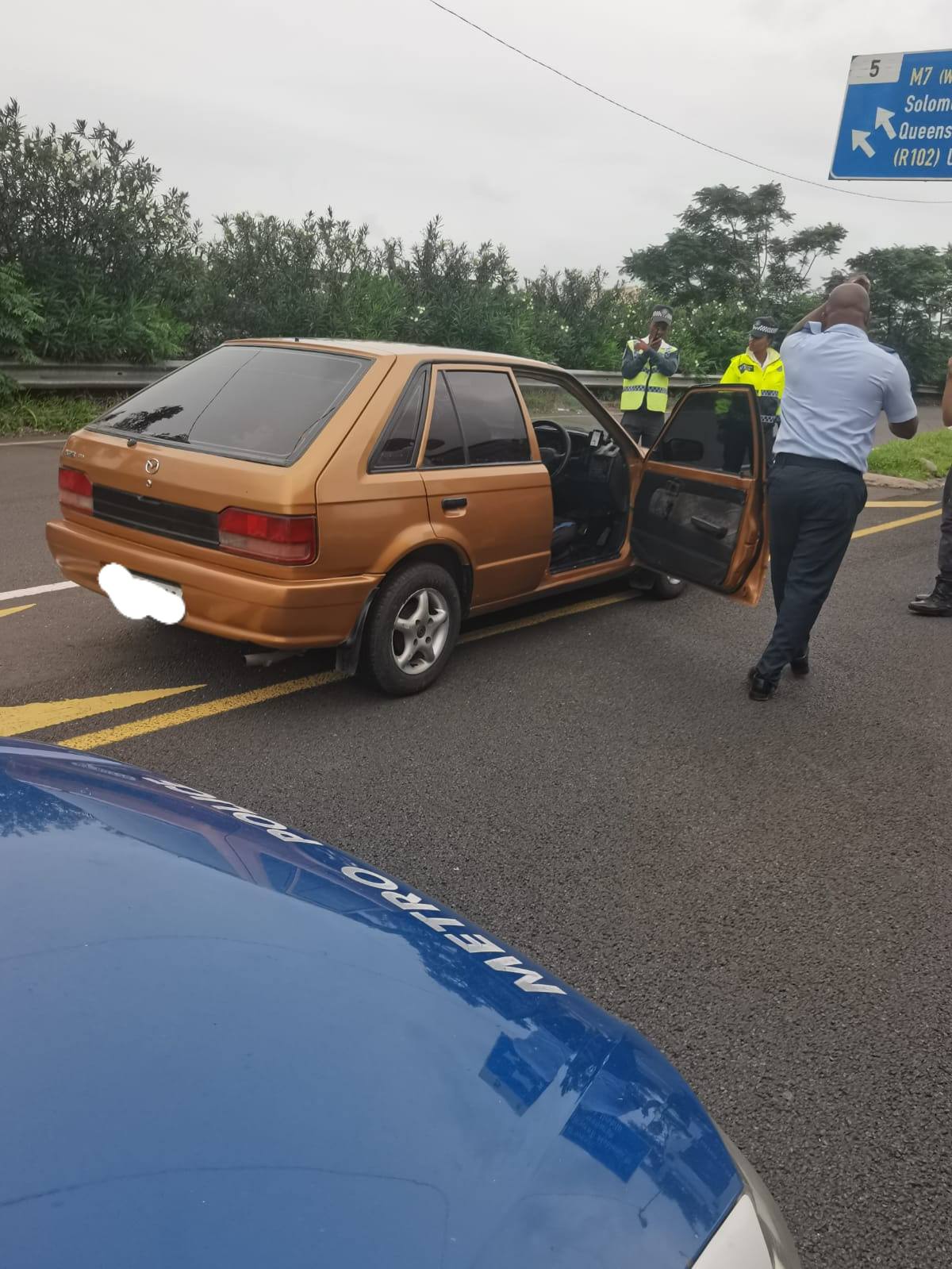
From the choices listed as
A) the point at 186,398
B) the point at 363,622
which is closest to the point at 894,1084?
the point at 363,622

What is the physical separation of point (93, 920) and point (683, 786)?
2.98 m

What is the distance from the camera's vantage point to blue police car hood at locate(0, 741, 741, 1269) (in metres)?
1.06

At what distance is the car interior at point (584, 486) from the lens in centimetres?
599

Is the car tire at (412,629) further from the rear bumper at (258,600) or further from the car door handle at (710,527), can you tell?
the car door handle at (710,527)

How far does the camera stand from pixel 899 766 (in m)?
4.51

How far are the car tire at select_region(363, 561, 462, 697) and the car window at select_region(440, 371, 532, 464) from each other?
26.4 inches

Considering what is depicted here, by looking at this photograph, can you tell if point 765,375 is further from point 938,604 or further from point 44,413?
point 44,413

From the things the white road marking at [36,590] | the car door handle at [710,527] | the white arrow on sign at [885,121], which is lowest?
the white road marking at [36,590]

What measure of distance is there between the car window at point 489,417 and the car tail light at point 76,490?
165 cm

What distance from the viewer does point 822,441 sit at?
4910 mm

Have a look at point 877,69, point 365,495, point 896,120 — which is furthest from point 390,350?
point 877,69

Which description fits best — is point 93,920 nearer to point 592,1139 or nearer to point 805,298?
point 592,1139

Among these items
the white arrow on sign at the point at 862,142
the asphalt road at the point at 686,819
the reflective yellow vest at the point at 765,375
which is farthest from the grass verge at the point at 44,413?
the white arrow on sign at the point at 862,142

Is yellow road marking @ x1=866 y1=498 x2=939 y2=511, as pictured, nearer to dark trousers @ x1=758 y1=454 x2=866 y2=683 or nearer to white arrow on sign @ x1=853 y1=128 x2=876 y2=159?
dark trousers @ x1=758 y1=454 x2=866 y2=683
